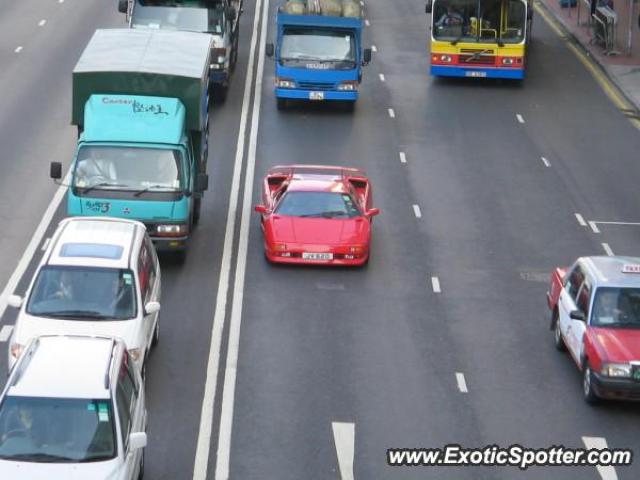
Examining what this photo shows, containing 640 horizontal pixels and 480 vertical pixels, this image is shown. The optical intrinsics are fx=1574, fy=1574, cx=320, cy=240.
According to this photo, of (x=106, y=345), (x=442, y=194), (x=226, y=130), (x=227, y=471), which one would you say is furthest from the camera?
(x=226, y=130)

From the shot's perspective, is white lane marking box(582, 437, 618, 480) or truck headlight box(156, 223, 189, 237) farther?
truck headlight box(156, 223, 189, 237)

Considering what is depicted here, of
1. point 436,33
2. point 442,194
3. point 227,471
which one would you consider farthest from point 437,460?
point 436,33

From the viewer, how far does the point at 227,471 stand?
747 inches

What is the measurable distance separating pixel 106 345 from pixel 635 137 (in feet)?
76.1

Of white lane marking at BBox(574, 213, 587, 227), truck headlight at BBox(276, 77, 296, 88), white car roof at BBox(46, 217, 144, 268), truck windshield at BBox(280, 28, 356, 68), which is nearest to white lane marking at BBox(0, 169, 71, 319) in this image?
white car roof at BBox(46, 217, 144, 268)

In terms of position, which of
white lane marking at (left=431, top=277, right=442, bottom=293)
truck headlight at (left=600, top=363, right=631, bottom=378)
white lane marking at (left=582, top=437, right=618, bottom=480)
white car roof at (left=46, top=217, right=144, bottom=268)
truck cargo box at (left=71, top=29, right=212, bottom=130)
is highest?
truck cargo box at (left=71, top=29, right=212, bottom=130)

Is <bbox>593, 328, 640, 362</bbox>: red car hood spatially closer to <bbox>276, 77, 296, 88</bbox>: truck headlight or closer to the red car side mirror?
the red car side mirror

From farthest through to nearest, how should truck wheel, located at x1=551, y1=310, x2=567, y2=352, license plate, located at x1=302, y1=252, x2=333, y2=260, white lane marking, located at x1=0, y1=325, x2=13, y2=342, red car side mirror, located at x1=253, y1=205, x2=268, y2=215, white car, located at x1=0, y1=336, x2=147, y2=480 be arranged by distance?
red car side mirror, located at x1=253, y1=205, x2=268, y2=215, license plate, located at x1=302, y1=252, x2=333, y2=260, truck wheel, located at x1=551, y1=310, x2=567, y2=352, white lane marking, located at x1=0, y1=325, x2=13, y2=342, white car, located at x1=0, y1=336, x2=147, y2=480

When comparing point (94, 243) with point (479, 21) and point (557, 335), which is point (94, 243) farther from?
point (479, 21)

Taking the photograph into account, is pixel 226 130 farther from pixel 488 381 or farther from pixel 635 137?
pixel 488 381

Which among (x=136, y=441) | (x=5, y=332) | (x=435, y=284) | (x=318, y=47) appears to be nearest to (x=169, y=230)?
(x=5, y=332)

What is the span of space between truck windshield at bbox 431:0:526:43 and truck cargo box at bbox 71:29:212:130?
45.9 ft

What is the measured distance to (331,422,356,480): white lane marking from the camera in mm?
19188

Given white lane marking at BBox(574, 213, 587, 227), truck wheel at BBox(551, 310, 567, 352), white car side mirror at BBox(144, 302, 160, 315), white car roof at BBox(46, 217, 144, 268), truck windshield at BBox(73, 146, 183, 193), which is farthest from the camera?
white lane marking at BBox(574, 213, 587, 227)
